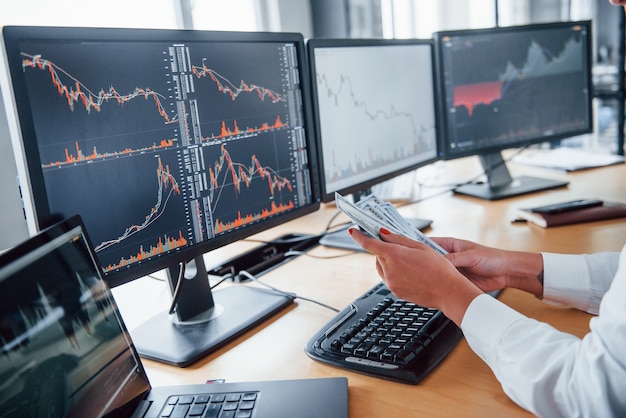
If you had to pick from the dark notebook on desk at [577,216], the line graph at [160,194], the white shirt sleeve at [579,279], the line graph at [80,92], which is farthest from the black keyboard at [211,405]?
the dark notebook on desk at [577,216]

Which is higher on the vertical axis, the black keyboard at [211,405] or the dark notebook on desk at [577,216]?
the dark notebook on desk at [577,216]

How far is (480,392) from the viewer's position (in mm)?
767

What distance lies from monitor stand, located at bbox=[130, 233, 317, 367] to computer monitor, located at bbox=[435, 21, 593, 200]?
906mm

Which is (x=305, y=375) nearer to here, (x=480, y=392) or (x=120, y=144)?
(x=480, y=392)

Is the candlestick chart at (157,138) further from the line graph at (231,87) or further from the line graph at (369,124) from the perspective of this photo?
the line graph at (369,124)

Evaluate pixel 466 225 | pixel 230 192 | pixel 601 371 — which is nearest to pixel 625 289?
pixel 601 371

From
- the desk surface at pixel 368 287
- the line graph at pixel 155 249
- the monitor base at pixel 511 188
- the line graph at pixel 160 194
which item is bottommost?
the desk surface at pixel 368 287

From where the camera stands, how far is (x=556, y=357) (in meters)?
0.71

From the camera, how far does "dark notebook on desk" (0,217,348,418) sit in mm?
572

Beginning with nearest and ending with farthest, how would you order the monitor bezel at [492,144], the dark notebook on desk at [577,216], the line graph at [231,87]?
1. the line graph at [231,87]
2. the dark notebook on desk at [577,216]
3. the monitor bezel at [492,144]

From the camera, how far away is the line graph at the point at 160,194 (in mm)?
872

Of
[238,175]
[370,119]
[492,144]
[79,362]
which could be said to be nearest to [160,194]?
[238,175]

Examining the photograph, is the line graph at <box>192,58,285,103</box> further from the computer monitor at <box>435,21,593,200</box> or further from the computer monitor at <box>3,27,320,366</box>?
the computer monitor at <box>435,21,593,200</box>

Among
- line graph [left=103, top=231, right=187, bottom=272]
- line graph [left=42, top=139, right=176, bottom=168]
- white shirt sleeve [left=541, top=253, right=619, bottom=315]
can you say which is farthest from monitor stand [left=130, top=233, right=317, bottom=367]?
white shirt sleeve [left=541, top=253, right=619, bottom=315]
